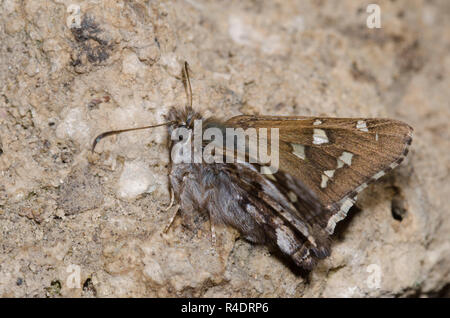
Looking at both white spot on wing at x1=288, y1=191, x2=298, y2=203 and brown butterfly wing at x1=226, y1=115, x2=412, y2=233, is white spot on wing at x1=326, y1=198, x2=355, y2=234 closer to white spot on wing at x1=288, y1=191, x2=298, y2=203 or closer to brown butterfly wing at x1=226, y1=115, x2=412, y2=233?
brown butterfly wing at x1=226, y1=115, x2=412, y2=233

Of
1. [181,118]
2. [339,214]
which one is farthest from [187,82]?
[339,214]

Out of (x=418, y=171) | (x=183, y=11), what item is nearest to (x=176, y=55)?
(x=183, y=11)

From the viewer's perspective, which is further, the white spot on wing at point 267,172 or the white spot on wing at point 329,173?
the white spot on wing at point 329,173

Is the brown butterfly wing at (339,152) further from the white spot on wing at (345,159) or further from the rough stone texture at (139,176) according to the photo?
the rough stone texture at (139,176)

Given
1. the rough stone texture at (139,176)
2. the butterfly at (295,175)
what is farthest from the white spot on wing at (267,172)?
the rough stone texture at (139,176)

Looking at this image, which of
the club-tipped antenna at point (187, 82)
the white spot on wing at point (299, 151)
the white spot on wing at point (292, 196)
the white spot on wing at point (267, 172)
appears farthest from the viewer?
the club-tipped antenna at point (187, 82)

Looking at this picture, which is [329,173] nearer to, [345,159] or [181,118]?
[345,159]

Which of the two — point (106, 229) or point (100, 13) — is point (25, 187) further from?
point (100, 13)
